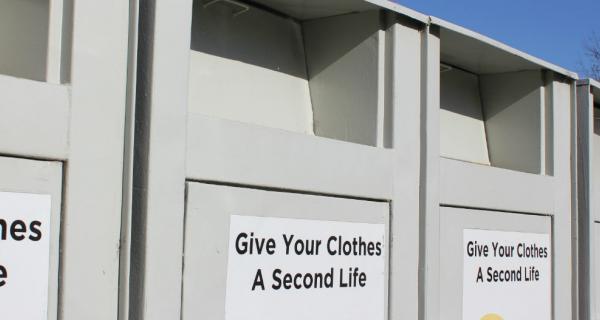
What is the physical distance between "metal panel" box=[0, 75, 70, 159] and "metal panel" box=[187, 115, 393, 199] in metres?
0.37

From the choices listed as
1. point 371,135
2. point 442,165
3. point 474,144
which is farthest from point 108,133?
point 474,144

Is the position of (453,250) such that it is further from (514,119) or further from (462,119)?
(514,119)

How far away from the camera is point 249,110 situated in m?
2.73

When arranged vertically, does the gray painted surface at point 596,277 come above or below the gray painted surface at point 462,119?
below

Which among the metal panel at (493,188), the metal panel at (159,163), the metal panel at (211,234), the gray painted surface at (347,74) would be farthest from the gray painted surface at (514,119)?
the metal panel at (159,163)

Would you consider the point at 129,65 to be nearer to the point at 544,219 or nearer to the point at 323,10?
the point at 323,10

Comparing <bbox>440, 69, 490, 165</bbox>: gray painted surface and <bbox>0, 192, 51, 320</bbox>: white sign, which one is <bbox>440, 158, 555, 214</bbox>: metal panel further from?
<bbox>0, 192, 51, 320</bbox>: white sign

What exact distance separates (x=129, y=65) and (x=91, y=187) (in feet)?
1.11

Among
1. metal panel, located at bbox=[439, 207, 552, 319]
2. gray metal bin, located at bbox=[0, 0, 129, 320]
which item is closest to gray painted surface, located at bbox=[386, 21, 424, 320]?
metal panel, located at bbox=[439, 207, 552, 319]

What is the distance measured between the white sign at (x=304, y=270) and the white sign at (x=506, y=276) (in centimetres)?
62

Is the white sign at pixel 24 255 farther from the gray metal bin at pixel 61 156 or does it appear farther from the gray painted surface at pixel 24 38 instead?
the gray painted surface at pixel 24 38

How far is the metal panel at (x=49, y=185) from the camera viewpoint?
184 centimetres

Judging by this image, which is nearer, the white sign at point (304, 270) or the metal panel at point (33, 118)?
the metal panel at point (33, 118)

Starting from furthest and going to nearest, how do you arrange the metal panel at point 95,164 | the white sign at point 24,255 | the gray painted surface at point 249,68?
the gray painted surface at point 249,68 → the metal panel at point 95,164 → the white sign at point 24,255
